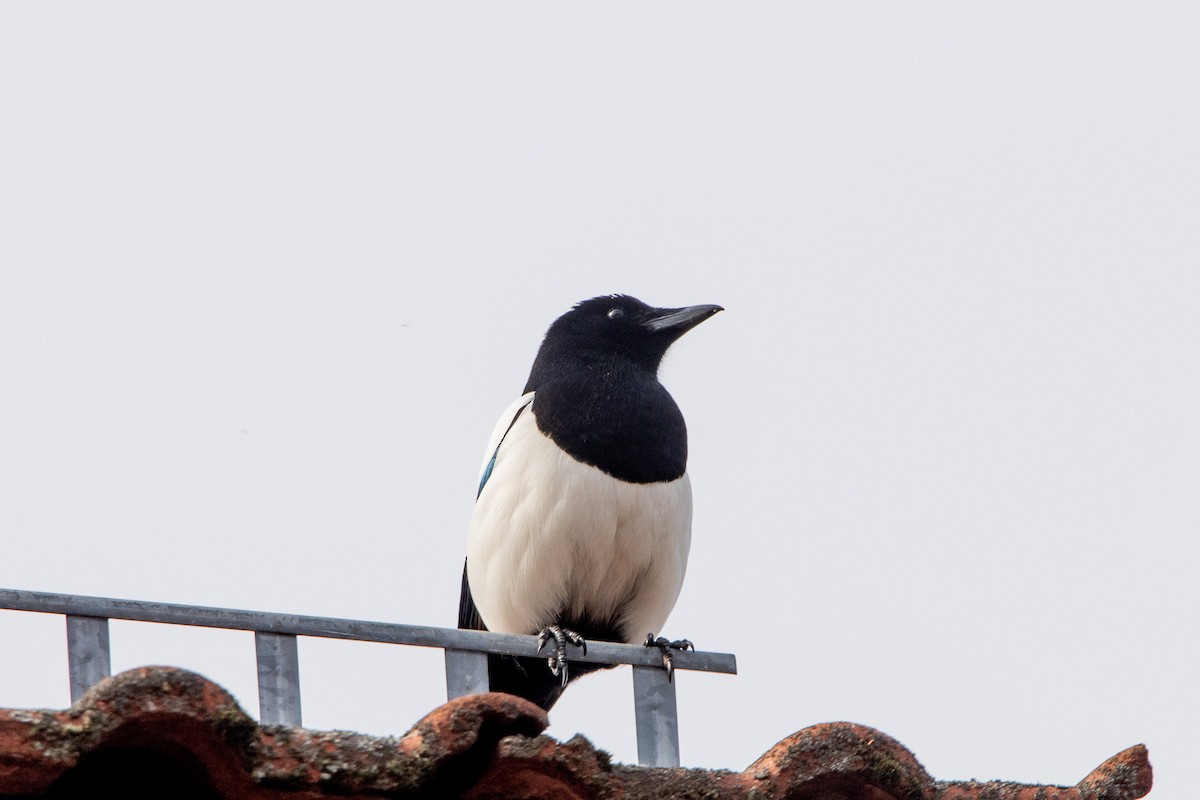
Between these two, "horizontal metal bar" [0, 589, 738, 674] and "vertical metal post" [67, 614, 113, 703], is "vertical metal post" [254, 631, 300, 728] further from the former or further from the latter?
"vertical metal post" [67, 614, 113, 703]

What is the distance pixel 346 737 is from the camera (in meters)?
2.84

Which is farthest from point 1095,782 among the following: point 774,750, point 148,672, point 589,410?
point 589,410

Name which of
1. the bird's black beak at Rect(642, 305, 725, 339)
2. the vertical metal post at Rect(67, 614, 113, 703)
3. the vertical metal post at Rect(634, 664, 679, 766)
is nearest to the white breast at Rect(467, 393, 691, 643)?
the bird's black beak at Rect(642, 305, 725, 339)

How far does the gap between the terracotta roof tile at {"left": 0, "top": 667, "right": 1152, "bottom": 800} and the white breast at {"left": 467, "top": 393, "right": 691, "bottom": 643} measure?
242cm

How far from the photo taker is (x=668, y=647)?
465cm

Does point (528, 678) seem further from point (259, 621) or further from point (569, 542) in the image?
point (259, 621)

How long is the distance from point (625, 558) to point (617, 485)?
248 millimetres

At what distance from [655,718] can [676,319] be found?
2.66 metres

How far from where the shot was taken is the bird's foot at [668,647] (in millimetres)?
4219

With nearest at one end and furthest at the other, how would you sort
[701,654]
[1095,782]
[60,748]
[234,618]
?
[60,748] < [234,618] < [1095,782] < [701,654]

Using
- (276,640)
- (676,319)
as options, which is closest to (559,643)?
(276,640)

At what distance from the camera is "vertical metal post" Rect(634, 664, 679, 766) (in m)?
3.87

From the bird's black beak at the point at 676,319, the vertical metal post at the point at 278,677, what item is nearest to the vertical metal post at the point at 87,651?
the vertical metal post at the point at 278,677

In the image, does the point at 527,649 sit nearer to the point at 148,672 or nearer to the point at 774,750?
the point at 774,750
